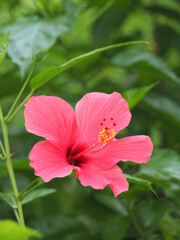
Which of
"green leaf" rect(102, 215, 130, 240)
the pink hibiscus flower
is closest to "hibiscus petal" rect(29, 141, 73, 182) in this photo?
the pink hibiscus flower

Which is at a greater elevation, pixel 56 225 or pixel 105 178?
pixel 105 178

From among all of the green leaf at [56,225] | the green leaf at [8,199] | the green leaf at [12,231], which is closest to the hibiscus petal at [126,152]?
the green leaf at [8,199]

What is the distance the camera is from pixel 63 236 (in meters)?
1.46

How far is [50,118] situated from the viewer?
2.65ft

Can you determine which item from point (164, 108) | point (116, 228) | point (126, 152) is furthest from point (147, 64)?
point (126, 152)

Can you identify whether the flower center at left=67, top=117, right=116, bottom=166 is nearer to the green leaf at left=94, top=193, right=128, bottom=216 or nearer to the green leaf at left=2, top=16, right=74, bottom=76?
the green leaf at left=2, top=16, right=74, bottom=76

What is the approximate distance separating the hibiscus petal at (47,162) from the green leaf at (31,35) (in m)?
0.36

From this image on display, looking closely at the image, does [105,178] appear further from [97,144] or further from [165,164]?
[165,164]

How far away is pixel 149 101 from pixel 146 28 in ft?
3.49

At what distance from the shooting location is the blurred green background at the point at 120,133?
3.94ft

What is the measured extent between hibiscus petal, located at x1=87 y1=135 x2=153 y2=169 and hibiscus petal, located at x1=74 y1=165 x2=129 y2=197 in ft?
0.05

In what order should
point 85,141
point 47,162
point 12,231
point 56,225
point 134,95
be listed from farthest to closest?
point 56,225
point 134,95
point 85,141
point 47,162
point 12,231

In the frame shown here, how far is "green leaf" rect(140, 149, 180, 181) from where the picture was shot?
41.4 inches

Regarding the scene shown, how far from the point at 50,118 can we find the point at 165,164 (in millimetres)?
447
